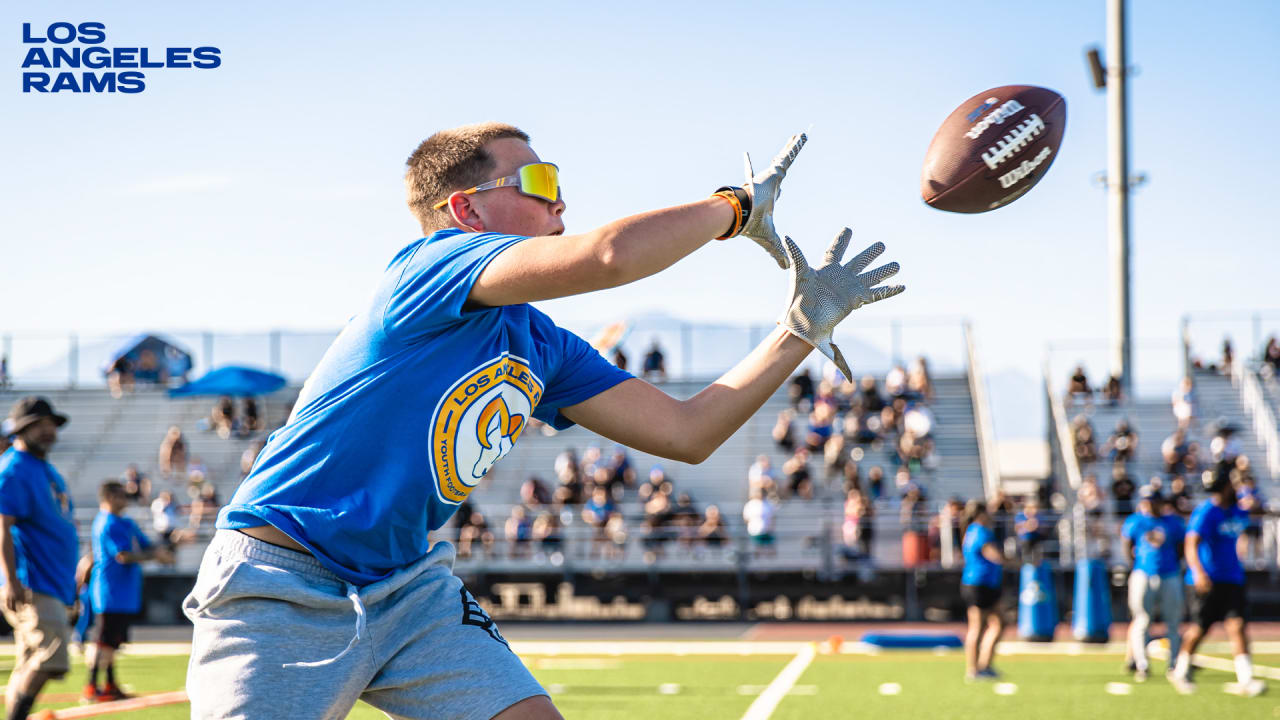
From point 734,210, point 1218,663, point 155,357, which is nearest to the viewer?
point 734,210

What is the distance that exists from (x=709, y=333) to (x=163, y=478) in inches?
415

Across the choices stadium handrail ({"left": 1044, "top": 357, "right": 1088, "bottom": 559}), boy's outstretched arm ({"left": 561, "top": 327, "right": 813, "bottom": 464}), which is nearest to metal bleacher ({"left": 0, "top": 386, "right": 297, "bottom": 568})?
stadium handrail ({"left": 1044, "top": 357, "right": 1088, "bottom": 559})

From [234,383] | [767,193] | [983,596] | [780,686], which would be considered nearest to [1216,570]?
[983,596]

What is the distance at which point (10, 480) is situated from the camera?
24.1 feet

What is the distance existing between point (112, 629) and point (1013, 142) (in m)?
8.71

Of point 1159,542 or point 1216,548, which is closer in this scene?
point 1216,548

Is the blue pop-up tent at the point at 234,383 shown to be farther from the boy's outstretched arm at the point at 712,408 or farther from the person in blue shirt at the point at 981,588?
the boy's outstretched arm at the point at 712,408

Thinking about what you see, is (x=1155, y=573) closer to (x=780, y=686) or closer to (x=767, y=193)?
(x=780, y=686)

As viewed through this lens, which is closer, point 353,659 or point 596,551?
point 353,659

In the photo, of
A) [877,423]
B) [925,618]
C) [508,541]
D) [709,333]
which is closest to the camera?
[925,618]

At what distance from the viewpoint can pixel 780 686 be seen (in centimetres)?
1139

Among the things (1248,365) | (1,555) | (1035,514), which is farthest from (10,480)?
(1248,365)

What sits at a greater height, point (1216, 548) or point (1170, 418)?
point (1170, 418)

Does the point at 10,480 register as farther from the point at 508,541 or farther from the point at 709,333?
the point at 709,333
